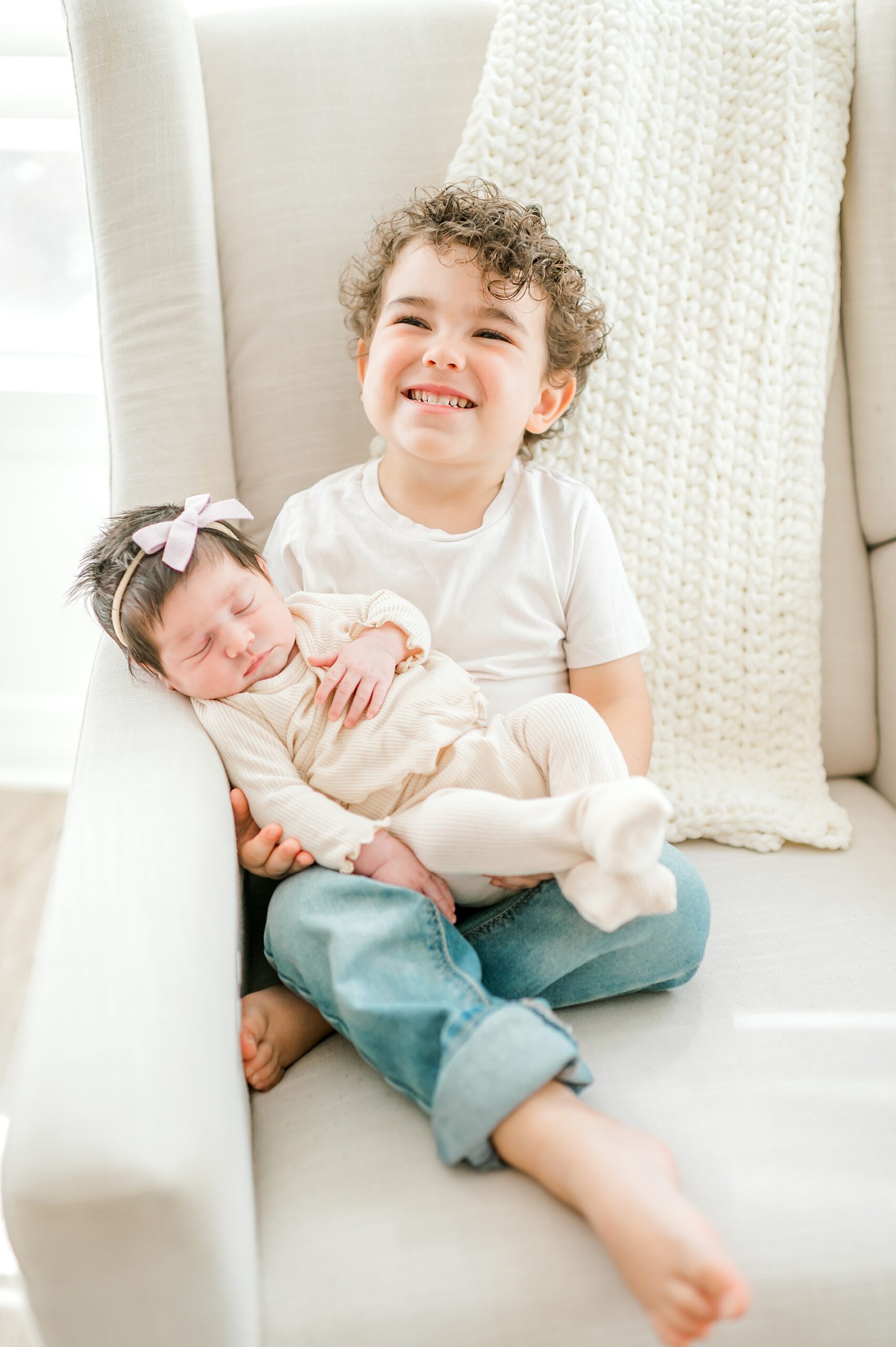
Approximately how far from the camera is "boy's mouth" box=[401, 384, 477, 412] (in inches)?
39.8

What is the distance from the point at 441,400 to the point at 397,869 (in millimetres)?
481

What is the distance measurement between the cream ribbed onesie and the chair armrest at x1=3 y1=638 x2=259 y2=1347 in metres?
0.16

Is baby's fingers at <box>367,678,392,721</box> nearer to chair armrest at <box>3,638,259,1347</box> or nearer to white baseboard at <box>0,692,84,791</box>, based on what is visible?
chair armrest at <box>3,638,259,1347</box>

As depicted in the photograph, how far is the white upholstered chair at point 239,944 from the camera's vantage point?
59cm

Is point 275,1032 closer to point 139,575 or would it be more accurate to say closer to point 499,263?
point 139,575

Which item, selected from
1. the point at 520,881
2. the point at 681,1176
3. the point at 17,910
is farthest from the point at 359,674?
the point at 17,910

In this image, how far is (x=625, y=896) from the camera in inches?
30.6

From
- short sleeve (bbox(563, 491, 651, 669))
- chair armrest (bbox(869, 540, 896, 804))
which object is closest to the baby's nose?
short sleeve (bbox(563, 491, 651, 669))

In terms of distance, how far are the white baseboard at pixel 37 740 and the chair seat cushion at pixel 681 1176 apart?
119 centimetres

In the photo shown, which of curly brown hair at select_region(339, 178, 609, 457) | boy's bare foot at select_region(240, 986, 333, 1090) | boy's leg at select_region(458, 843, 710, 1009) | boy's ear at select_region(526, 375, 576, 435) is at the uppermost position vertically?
curly brown hair at select_region(339, 178, 609, 457)

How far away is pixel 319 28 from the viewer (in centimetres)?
114

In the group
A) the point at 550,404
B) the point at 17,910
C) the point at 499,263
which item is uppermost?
the point at 499,263

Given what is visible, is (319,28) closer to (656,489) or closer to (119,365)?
(119,365)

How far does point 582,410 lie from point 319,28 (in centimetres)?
52
